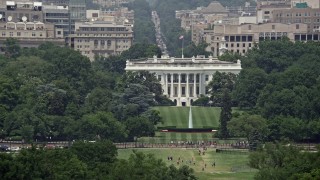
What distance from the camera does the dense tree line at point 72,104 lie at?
159 m

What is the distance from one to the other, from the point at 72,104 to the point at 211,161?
27860 millimetres

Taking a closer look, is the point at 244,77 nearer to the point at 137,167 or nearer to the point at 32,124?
the point at 32,124

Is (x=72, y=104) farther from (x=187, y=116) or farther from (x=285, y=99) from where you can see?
(x=285, y=99)

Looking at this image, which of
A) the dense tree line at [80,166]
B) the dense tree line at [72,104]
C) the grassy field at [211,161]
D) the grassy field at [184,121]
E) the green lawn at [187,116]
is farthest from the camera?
the green lawn at [187,116]

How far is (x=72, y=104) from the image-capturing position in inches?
6747

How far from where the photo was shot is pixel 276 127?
160m

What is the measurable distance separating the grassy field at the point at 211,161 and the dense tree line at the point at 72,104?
7.37 meters

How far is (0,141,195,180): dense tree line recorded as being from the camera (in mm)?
120125

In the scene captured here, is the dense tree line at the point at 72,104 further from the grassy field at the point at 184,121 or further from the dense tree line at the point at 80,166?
the dense tree line at the point at 80,166

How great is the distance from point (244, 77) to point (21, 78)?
2370 cm

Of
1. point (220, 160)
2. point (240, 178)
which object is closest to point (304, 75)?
point (220, 160)

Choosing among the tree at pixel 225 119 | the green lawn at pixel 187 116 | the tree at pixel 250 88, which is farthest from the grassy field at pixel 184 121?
the tree at pixel 250 88

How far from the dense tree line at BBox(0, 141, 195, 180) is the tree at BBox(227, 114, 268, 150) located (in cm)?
2656

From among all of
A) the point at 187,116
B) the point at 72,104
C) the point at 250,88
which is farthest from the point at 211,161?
the point at 250,88
